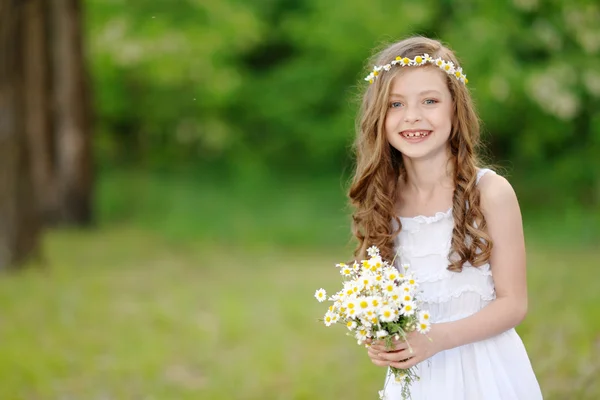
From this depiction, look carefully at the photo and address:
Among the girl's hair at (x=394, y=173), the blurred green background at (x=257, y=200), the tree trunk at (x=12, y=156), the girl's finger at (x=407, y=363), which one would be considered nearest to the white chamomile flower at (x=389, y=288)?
the girl's finger at (x=407, y=363)

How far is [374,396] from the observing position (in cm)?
503

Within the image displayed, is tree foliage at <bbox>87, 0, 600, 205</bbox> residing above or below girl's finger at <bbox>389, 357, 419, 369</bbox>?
above

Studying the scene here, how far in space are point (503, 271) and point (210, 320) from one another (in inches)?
178

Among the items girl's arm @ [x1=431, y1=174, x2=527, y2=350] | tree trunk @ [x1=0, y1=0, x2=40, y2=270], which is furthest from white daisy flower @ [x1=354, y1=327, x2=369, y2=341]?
tree trunk @ [x1=0, y1=0, x2=40, y2=270]

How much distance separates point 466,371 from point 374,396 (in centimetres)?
238

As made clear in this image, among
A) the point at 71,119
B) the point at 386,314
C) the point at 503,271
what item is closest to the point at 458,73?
the point at 503,271

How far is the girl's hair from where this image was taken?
A: 2664 mm

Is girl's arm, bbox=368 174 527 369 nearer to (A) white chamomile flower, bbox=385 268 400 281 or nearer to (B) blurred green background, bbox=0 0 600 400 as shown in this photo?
(A) white chamomile flower, bbox=385 268 400 281

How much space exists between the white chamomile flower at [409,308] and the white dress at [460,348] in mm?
314

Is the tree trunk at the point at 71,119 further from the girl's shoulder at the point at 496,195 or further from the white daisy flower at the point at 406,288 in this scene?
the white daisy flower at the point at 406,288

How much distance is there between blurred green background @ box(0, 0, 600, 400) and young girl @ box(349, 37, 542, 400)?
1.34 feet

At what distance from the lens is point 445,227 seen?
9.04ft

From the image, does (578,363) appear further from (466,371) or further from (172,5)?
(172,5)

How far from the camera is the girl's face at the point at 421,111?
2.73 meters
